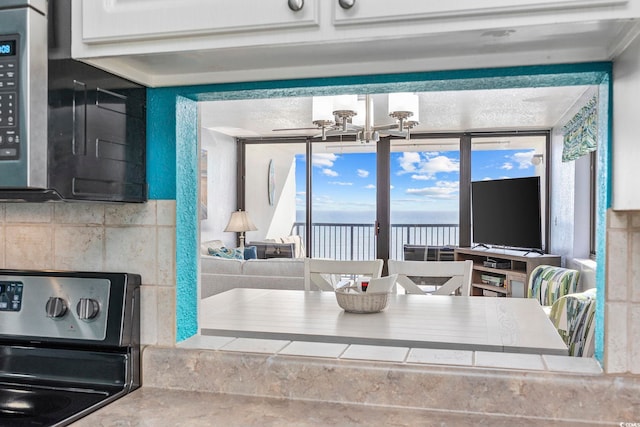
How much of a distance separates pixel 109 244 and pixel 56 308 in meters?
0.18

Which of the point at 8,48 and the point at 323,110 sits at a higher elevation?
the point at 323,110

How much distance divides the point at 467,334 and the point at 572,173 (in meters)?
4.41

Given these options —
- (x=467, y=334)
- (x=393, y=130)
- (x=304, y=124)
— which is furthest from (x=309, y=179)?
(x=467, y=334)

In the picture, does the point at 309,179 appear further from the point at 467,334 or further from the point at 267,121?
the point at 467,334

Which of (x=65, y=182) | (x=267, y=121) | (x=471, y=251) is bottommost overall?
(x=471, y=251)

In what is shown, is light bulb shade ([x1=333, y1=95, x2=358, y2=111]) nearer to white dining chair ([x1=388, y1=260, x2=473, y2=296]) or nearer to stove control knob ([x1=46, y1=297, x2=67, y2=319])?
white dining chair ([x1=388, y1=260, x2=473, y2=296])

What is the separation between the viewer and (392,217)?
7.65 m

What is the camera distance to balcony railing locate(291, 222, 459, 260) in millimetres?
7633

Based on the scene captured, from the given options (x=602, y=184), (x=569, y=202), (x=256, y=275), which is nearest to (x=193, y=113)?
(x=602, y=184)

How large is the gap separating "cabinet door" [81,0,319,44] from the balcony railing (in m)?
6.88

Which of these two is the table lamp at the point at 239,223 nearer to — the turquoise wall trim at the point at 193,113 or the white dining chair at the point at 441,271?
the white dining chair at the point at 441,271

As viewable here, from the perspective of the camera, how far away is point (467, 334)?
159 centimetres

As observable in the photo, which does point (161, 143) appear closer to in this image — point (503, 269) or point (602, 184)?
point (602, 184)

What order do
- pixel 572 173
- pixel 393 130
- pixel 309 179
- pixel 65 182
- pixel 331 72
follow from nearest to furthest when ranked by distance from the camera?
1. pixel 65 182
2. pixel 331 72
3. pixel 393 130
4. pixel 572 173
5. pixel 309 179
